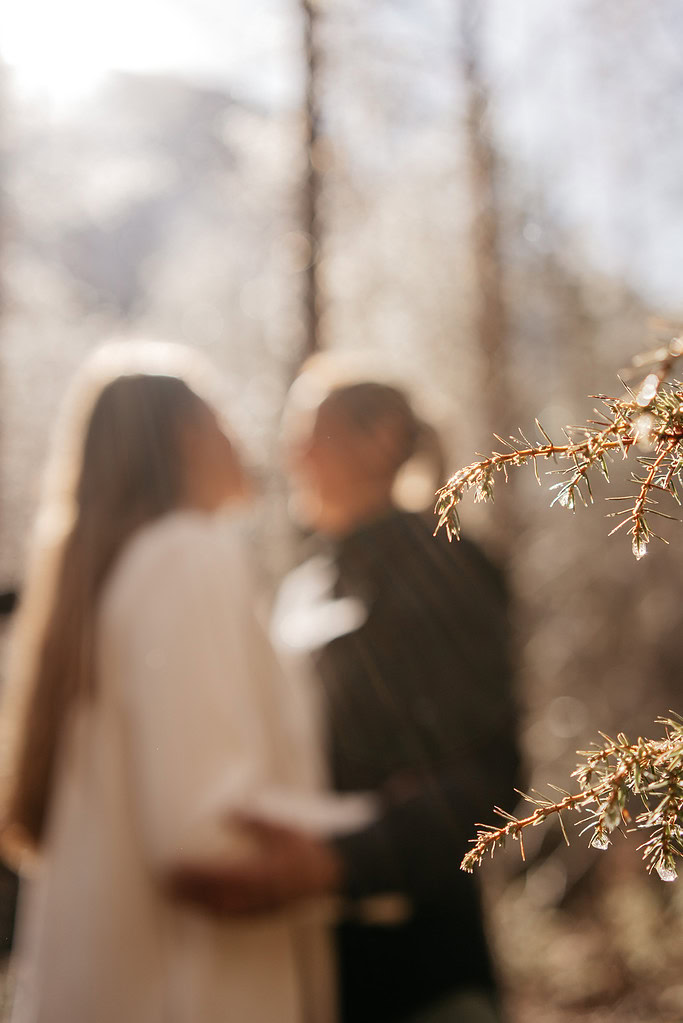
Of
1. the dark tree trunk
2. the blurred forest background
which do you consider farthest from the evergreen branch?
the dark tree trunk

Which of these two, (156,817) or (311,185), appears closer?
(156,817)

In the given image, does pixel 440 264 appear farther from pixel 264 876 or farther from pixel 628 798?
pixel 628 798

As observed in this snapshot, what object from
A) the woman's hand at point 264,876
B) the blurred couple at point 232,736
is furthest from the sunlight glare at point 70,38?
the woman's hand at point 264,876

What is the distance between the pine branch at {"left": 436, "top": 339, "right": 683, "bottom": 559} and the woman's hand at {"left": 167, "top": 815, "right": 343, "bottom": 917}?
143 centimetres

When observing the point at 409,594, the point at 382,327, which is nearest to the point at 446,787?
the point at 409,594

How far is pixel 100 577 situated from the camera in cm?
183

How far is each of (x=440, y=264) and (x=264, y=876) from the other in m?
5.36

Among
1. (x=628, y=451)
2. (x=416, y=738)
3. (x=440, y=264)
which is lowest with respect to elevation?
(x=628, y=451)

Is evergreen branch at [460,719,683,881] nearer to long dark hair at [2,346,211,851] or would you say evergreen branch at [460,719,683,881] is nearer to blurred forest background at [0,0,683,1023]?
long dark hair at [2,346,211,851]

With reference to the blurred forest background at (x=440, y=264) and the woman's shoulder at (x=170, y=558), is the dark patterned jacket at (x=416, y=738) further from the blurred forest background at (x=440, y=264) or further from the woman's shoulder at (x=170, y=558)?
the blurred forest background at (x=440, y=264)

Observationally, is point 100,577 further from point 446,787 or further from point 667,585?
point 667,585

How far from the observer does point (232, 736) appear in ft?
5.73

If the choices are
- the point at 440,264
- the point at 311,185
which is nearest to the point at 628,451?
the point at 311,185

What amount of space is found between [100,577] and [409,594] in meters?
0.80
